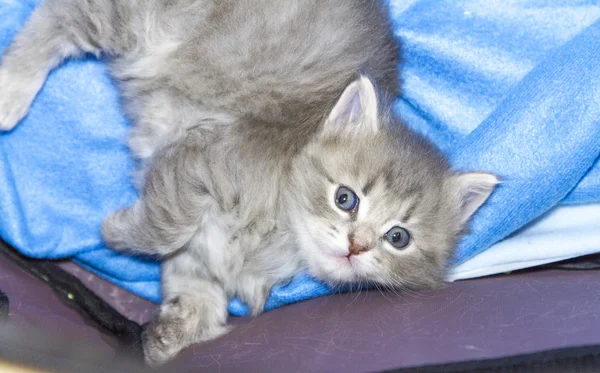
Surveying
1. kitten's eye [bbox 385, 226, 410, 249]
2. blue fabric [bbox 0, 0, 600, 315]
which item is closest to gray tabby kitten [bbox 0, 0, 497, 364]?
kitten's eye [bbox 385, 226, 410, 249]

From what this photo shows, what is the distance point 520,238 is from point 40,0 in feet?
5.75

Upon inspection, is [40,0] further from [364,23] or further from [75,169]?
[364,23]

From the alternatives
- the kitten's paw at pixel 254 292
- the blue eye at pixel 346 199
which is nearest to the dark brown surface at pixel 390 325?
the kitten's paw at pixel 254 292

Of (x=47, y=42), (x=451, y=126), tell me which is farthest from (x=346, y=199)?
(x=47, y=42)

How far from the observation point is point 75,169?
229 cm

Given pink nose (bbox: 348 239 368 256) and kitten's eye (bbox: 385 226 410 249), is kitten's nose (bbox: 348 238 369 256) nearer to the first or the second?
pink nose (bbox: 348 239 368 256)

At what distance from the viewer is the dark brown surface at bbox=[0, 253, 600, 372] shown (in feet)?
5.37

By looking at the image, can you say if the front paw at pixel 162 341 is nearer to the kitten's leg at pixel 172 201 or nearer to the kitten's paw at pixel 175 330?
the kitten's paw at pixel 175 330

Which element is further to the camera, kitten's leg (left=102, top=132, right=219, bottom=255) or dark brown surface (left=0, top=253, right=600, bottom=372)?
kitten's leg (left=102, top=132, right=219, bottom=255)

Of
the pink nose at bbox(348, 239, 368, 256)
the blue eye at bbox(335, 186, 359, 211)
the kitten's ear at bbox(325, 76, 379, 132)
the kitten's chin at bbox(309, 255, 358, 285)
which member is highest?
the kitten's ear at bbox(325, 76, 379, 132)

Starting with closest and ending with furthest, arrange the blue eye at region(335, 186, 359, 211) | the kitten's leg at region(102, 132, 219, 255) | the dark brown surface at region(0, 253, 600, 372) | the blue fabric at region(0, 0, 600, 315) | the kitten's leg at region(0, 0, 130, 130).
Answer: the dark brown surface at region(0, 253, 600, 372), the kitten's leg at region(102, 132, 219, 255), the blue eye at region(335, 186, 359, 211), the kitten's leg at region(0, 0, 130, 130), the blue fabric at region(0, 0, 600, 315)

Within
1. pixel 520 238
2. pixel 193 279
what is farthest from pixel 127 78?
pixel 520 238

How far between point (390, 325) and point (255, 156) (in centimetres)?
58

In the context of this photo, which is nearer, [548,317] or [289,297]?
[548,317]
